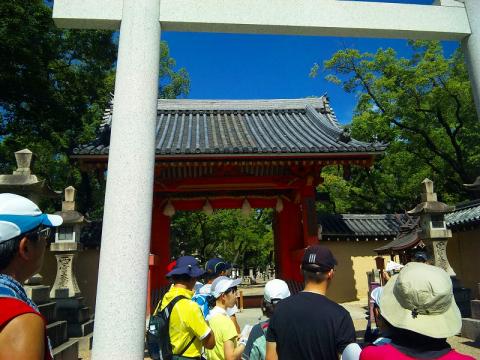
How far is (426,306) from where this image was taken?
1.40 metres

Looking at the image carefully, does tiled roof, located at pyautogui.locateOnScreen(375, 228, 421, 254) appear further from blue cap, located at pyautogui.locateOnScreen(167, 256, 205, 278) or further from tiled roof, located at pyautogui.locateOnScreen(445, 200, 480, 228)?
blue cap, located at pyautogui.locateOnScreen(167, 256, 205, 278)

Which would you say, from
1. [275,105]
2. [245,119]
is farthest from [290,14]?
[275,105]

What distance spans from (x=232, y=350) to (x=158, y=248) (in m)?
6.95

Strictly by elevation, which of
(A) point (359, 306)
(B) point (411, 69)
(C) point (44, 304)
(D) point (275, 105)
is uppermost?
(B) point (411, 69)

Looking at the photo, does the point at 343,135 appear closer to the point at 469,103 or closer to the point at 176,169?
the point at 176,169

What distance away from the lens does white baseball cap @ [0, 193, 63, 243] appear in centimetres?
147

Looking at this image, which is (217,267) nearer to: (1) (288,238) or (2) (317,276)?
(2) (317,276)

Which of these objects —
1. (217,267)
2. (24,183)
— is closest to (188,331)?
(217,267)

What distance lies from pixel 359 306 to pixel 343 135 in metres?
6.88

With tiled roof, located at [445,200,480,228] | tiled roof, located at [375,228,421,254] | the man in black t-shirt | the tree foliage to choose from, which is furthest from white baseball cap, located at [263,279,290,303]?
the tree foliage

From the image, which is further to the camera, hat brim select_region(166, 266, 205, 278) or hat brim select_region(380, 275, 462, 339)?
hat brim select_region(166, 266, 205, 278)

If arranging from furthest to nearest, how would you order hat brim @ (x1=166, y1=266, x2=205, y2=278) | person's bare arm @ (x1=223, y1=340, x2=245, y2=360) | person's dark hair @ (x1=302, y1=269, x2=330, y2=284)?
hat brim @ (x1=166, y1=266, x2=205, y2=278), person's bare arm @ (x1=223, y1=340, x2=245, y2=360), person's dark hair @ (x1=302, y1=269, x2=330, y2=284)

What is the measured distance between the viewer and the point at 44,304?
6539 millimetres

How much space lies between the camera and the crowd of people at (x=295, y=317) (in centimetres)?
132
